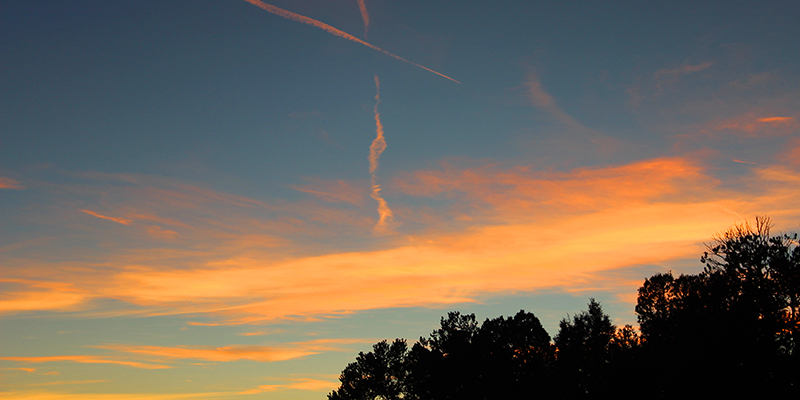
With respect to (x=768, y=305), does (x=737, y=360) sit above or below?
below

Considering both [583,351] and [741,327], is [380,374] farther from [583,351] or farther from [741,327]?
[741,327]

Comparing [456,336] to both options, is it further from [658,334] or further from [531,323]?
[658,334]

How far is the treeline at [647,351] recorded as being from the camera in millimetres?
38562

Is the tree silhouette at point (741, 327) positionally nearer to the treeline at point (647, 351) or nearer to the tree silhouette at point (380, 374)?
the treeline at point (647, 351)

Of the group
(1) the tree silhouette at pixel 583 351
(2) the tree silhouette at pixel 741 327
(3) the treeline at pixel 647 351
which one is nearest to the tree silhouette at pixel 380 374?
(3) the treeline at pixel 647 351

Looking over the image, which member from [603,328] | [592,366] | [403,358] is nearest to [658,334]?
[592,366]

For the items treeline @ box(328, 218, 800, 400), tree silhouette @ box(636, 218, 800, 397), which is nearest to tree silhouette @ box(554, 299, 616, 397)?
treeline @ box(328, 218, 800, 400)

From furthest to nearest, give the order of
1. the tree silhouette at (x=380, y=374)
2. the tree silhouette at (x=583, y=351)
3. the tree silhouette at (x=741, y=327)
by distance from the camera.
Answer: the tree silhouette at (x=380, y=374) < the tree silhouette at (x=583, y=351) < the tree silhouette at (x=741, y=327)

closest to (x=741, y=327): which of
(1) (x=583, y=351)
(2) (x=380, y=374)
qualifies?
(1) (x=583, y=351)

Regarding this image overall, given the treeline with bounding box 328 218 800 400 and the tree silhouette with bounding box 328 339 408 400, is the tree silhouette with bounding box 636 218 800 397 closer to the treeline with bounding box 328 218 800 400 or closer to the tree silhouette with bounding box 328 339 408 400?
the treeline with bounding box 328 218 800 400

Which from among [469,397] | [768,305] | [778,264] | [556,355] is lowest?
[469,397]

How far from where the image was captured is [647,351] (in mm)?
56594

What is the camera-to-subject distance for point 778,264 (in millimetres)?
39844

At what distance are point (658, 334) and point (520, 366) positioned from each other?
111 feet
